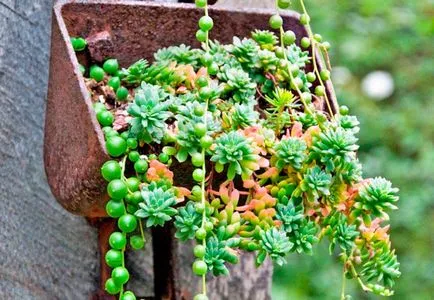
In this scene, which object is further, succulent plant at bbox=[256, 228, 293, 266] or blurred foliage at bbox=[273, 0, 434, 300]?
blurred foliage at bbox=[273, 0, 434, 300]

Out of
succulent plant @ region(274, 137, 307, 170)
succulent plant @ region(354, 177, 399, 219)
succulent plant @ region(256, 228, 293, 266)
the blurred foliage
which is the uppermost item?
succulent plant @ region(274, 137, 307, 170)

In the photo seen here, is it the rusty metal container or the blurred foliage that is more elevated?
the rusty metal container

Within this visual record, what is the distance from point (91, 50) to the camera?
1.08m

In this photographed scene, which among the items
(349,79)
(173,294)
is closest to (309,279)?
(349,79)

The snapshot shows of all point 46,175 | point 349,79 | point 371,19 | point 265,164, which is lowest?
point 349,79

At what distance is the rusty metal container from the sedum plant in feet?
0.08

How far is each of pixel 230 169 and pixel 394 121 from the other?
2.08m

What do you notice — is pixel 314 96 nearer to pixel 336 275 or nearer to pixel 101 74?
pixel 101 74

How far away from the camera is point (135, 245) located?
92 centimetres

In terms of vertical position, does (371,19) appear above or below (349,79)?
above

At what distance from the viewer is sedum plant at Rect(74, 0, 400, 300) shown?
0.90 meters

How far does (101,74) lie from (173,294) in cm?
32

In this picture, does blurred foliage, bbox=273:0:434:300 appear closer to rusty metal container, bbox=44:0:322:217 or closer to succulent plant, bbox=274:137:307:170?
rusty metal container, bbox=44:0:322:217

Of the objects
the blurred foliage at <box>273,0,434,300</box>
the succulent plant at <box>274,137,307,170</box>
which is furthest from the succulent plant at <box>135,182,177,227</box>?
the blurred foliage at <box>273,0,434,300</box>
